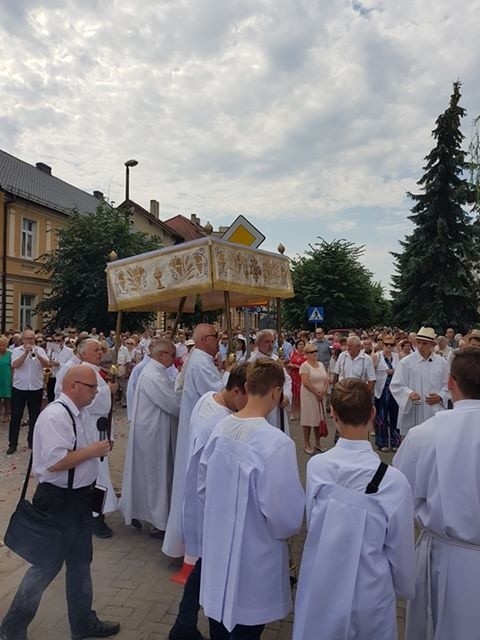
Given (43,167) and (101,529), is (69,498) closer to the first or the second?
(101,529)

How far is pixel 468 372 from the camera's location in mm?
2572

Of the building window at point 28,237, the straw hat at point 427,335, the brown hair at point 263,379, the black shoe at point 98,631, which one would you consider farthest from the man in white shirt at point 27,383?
the building window at point 28,237

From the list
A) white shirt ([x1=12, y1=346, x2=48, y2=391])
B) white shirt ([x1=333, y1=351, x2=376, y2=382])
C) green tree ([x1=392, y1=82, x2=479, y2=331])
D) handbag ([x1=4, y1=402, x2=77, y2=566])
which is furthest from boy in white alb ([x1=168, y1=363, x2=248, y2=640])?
green tree ([x1=392, y1=82, x2=479, y2=331])

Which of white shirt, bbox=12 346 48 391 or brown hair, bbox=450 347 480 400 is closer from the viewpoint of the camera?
brown hair, bbox=450 347 480 400

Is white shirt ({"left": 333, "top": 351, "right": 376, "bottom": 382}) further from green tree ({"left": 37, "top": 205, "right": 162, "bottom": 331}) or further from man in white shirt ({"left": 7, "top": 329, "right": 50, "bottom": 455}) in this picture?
green tree ({"left": 37, "top": 205, "right": 162, "bottom": 331})

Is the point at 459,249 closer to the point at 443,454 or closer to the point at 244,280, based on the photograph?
the point at 244,280

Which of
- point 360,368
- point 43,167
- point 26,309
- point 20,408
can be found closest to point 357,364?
point 360,368

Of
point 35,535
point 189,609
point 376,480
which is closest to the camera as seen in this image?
point 376,480

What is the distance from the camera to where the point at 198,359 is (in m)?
4.71

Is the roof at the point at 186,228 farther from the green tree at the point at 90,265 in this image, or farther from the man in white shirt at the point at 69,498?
the man in white shirt at the point at 69,498

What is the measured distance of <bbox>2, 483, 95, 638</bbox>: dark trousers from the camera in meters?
3.23

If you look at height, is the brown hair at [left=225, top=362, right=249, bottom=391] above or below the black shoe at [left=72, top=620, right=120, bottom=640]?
above

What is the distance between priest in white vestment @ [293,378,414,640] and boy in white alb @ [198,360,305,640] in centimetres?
24

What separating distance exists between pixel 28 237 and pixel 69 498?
29.5 m
